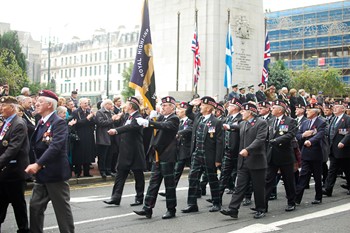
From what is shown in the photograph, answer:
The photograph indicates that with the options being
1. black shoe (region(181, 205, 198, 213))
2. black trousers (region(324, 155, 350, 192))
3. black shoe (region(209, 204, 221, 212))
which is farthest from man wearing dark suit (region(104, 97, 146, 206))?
black trousers (region(324, 155, 350, 192))

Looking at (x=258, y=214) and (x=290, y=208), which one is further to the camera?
(x=290, y=208)

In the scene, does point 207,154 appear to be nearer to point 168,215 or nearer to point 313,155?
point 168,215

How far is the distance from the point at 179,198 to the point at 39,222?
4738 millimetres

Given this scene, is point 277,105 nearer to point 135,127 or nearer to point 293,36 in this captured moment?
point 135,127

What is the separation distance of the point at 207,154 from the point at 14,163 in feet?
11.9

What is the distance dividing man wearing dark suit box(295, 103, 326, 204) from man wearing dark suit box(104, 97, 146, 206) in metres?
3.23

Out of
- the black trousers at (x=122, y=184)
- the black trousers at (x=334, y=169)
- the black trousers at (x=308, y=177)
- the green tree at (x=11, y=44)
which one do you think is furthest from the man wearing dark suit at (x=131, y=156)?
the green tree at (x=11, y=44)

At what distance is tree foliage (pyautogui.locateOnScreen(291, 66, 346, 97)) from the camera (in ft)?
177

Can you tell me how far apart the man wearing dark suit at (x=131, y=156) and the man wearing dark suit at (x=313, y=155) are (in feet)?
10.6

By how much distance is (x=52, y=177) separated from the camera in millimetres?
6066

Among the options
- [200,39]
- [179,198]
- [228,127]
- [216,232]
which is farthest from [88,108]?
[200,39]

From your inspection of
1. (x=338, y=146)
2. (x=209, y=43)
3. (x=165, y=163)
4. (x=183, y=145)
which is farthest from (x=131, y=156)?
(x=209, y=43)

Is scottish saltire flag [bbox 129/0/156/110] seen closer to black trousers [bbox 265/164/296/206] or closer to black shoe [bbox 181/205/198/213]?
black shoe [bbox 181/205/198/213]

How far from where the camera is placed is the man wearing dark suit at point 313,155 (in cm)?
986
